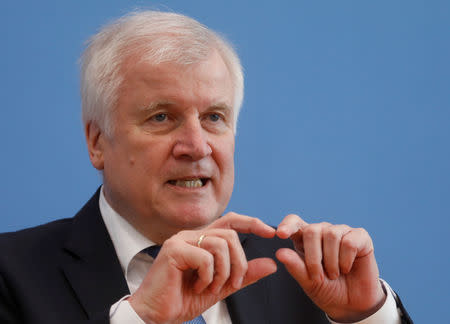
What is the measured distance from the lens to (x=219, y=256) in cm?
125

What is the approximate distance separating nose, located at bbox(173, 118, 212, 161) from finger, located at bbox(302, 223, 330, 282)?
1.33 ft

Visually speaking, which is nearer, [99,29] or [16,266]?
[16,266]

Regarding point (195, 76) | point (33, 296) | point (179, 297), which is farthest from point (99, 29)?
point (179, 297)

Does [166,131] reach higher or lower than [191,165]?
higher

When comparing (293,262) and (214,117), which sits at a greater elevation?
(214,117)

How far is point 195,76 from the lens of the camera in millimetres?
1682

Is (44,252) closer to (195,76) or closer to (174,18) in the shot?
(195,76)

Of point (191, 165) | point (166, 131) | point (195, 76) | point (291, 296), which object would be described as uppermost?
point (195, 76)

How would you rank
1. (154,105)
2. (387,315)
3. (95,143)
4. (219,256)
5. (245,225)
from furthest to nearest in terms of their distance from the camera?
(95,143), (154,105), (387,315), (245,225), (219,256)

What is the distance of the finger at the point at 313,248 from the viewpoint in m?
1.39

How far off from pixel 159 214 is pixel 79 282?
300 millimetres

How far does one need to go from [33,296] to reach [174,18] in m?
0.95

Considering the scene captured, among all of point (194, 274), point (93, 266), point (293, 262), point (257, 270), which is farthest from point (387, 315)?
point (93, 266)

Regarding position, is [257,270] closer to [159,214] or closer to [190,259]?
[190,259]
